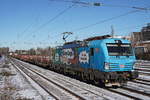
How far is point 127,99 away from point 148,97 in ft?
3.82

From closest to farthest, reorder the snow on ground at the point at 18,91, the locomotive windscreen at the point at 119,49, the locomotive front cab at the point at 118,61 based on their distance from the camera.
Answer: the snow on ground at the point at 18,91 → the locomotive front cab at the point at 118,61 → the locomotive windscreen at the point at 119,49

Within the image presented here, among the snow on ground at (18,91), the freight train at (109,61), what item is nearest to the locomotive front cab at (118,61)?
the freight train at (109,61)

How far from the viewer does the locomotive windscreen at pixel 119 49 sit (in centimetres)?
1239

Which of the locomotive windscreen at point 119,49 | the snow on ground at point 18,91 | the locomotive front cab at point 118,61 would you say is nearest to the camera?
the snow on ground at point 18,91

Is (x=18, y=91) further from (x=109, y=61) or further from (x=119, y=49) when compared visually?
(x=119, y=49)

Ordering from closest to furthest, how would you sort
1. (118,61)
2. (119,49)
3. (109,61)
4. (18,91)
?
(109,61), (118,61), (18,91), (119,49)

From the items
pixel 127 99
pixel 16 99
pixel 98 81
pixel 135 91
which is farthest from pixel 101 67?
pixel 16 99

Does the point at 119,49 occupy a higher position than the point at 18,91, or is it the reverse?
the point at 119,49

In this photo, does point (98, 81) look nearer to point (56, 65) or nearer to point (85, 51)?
point (85, 51)

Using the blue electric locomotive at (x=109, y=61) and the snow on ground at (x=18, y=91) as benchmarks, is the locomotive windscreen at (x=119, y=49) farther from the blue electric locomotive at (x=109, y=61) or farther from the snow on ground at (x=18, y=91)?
the snow on ground at (x=18, y=91)

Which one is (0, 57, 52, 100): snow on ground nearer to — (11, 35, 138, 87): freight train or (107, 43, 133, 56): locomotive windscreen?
(11, 35, 138, 87): freight train

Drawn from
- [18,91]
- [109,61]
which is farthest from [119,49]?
[18,91]

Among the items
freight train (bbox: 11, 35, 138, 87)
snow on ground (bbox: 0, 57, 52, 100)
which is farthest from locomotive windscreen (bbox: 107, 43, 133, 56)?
snow on ground (bbox: 0, 57, 52, 100)

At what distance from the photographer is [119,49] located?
12625 mm
